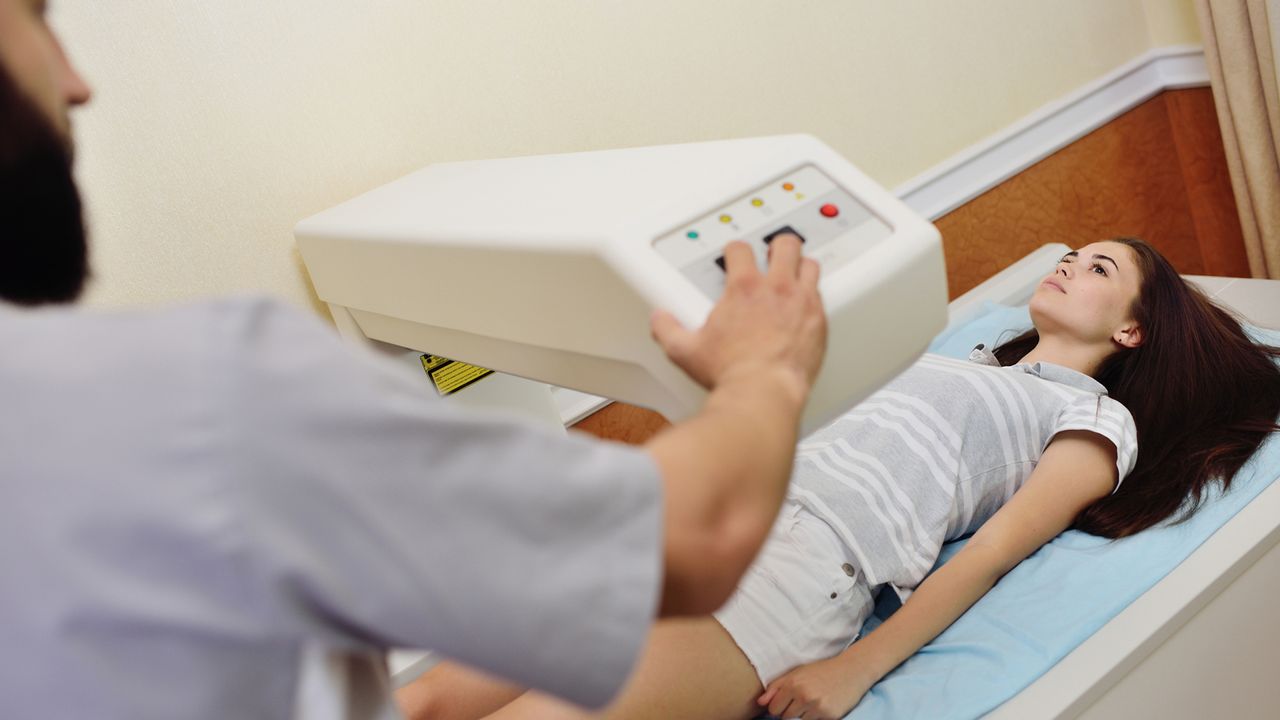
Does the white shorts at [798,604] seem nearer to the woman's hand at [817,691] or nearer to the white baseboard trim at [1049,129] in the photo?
the woman's hand at [817,691]

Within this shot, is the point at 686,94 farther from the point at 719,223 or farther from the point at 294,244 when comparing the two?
the point at 719,223

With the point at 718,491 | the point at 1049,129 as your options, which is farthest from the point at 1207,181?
the point at 718,491

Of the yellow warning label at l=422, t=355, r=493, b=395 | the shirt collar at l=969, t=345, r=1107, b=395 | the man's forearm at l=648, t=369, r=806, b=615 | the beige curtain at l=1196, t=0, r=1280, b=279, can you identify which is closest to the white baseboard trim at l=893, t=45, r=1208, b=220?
the beige curtain at l=1196, t=0, r=1280, b=279

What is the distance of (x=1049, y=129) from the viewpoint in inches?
83.0

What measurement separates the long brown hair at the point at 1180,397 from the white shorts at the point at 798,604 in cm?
35

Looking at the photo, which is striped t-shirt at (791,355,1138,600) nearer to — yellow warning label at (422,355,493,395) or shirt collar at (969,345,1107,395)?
shirt collar at (969,345,1107,395)

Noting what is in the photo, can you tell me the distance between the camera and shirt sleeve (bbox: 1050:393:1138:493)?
139 centimetres

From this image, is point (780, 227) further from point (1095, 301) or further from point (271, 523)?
point (1095, 301)

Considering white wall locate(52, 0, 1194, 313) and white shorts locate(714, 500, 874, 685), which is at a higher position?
white wall locate(52, 0, 1194, 313)

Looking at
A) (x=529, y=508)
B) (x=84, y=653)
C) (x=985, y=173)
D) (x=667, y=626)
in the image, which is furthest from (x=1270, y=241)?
(x=84, y=653)

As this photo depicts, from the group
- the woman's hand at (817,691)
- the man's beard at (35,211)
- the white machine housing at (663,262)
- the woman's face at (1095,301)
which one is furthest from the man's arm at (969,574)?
the man's beard at (35,211)

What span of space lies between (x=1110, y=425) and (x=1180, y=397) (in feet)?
0.84

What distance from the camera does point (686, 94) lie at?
171 centimetres

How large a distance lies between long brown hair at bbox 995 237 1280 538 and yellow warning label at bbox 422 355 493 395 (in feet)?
2.78
